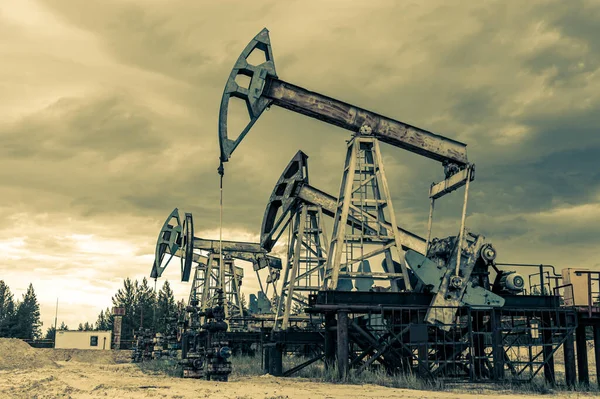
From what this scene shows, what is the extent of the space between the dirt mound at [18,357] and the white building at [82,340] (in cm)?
1406

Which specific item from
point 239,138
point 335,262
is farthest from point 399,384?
point 239,138

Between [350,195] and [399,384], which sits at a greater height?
[350,195]

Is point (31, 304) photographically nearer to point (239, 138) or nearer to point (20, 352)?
point (20, 352)

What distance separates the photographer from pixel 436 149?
19.2 m

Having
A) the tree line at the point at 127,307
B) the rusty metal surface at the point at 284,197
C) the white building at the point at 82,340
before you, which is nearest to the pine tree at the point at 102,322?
the tree line at the point at 127,307

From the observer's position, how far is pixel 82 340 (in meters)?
47.3

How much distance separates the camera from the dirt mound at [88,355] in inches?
1578

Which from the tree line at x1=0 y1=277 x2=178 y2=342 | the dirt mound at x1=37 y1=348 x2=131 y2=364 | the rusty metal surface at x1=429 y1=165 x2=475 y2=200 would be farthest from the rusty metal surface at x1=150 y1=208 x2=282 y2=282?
the tree line at x1=0 y1=277 x2=178 y2=342

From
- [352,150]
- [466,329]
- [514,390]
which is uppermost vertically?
[352,150]

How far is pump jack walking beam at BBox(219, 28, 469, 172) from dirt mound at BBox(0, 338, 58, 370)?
57.1 feet

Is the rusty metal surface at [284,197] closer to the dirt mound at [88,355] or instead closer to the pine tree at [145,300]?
the dirt mound at [88,355]

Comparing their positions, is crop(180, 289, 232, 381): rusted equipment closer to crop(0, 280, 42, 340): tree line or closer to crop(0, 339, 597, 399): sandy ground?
crop(0, 339, 597, 399): sandy ground

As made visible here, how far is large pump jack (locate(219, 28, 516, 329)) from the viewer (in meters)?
17.6

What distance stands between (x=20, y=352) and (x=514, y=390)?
2527 cm
